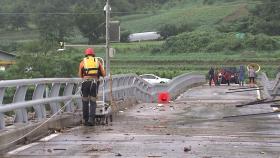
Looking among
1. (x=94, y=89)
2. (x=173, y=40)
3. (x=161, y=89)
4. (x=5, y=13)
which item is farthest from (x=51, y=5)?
(x=94, y=89)

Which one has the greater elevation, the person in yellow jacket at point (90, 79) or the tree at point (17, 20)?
the tree at point (17, 20)

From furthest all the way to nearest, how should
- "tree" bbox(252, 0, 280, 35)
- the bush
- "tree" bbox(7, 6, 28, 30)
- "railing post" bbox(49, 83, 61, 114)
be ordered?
"tree" bbox(7, 6, 28, 30) < "tree" bbox(252, 0, 280, 35) < the bush < "railing post" bbox(49, 83, 61, 114)

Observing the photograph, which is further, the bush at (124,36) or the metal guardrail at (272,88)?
the bush at (124,36)

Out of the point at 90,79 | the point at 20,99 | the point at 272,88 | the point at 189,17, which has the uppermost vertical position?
the point at 189,17

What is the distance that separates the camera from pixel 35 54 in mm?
73438

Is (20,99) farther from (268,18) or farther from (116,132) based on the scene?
(268,18)

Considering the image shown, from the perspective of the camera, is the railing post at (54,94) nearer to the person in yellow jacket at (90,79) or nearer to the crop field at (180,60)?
the person in yellow jacket at (90,79)

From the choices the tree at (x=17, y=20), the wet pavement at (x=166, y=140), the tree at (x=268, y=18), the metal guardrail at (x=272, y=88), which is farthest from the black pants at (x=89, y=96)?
the tree at (x=17, y=20)

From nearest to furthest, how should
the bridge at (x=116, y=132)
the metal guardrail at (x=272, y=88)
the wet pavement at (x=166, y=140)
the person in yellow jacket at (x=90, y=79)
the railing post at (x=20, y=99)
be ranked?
the wet pavement at (x=166, y=140), the bridge at (x=116, y=132), the railing post at (x=20, y=99), the person in yellow jacket at (x=90, y=79), the metal guardrail at (x=272, y=88)

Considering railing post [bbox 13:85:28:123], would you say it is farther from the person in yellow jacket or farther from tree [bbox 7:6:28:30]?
tree [bbox 7:6:28:30]

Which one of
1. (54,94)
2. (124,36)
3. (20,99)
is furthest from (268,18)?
(20,99)

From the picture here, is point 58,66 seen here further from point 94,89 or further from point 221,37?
point 94,89

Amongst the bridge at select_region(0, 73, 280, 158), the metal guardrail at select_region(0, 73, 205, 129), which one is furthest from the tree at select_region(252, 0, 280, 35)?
the bridge at select_region(0, 73, 280, 158)

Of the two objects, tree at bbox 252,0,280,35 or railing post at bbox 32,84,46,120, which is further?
tree at bbox 252,0,280,35
